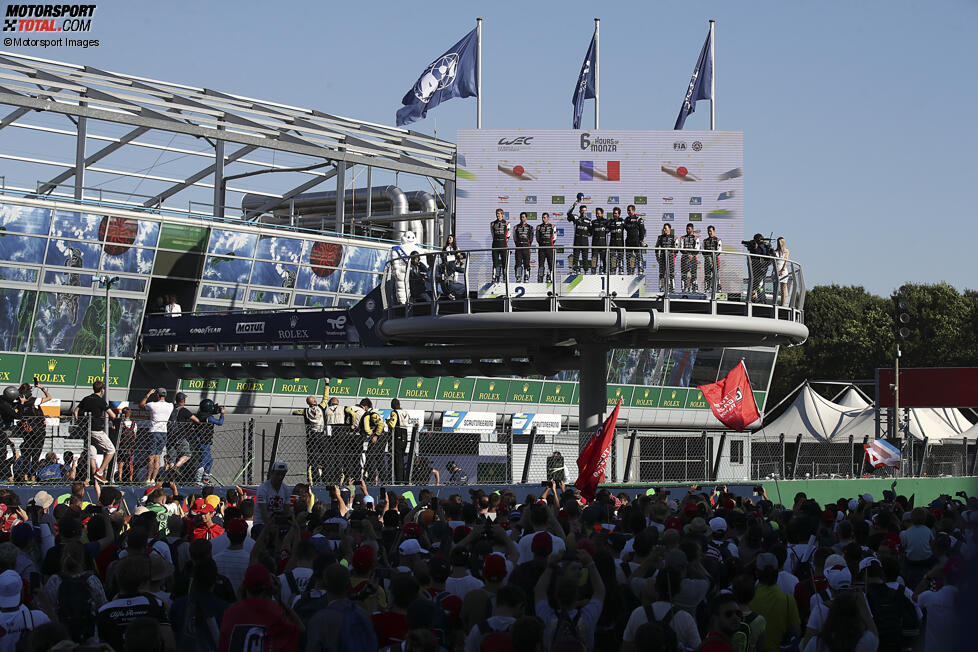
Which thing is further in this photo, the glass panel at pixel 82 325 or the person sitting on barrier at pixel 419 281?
the glass panel at pixel 82 325

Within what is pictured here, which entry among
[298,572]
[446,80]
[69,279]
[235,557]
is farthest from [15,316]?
[298,572]

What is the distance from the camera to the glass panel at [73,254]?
38281 millimetres

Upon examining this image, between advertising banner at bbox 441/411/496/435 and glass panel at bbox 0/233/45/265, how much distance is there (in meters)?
14.9

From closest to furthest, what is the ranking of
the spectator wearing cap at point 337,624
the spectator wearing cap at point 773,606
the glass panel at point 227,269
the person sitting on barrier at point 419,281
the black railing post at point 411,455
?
the spectator wearing cap at point 337,624
the spectator wearing cap at point 773,606
the black railing post at point 411,455
the person sitting on barrier at point 419,281
the glass panel at point 227,269

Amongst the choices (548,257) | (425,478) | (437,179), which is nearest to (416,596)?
(425,478)

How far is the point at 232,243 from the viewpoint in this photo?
42.0 metres

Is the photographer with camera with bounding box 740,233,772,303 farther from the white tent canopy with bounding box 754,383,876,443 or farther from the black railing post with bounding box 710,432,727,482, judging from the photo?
the white tent canopy with bounding box 754,383,876,443

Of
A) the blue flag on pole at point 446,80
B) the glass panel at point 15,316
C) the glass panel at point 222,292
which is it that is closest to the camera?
the blue flag on pole at point 446,80

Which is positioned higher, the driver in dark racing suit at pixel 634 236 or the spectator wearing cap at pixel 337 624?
the driver in dark racing suit at pixel 634 236

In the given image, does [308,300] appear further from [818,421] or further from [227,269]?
[818,421]

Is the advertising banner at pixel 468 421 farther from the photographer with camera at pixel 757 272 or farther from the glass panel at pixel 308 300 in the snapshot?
the photographer with camera at pixel 757 272

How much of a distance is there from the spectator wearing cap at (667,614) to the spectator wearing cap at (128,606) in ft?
8.83

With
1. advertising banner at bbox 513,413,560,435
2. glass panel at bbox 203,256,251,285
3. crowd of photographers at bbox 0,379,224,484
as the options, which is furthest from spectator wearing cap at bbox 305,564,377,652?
advertising banner at bbox 513,413,560,435

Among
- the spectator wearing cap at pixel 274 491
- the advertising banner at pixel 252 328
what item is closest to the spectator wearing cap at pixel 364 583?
the spectator wearing cap at pixel 274 491
